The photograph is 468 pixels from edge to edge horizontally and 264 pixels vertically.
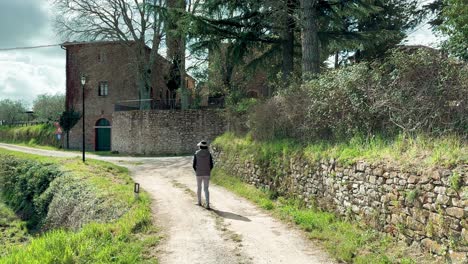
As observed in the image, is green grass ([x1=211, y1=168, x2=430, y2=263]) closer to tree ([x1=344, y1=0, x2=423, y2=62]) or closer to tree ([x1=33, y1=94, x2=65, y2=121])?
tree ([x1=344, y1=0, x2=423, y2=62])

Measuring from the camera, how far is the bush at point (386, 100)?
6598mm

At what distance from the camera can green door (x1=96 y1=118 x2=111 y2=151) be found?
36250 millimetres

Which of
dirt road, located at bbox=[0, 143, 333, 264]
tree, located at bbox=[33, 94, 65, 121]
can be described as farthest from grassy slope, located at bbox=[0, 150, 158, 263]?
tree, located at bbox=[33, 94, 65, 121]

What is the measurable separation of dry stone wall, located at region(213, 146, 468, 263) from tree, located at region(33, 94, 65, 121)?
57.0 meters

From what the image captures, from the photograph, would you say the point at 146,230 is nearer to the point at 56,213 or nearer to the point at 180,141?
the point at 56,213

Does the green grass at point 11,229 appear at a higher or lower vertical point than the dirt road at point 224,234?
lower

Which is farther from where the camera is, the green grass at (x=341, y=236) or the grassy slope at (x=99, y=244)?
the grassy slope at (x=99, y=244)

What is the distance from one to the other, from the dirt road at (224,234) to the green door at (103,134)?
25.5 meters

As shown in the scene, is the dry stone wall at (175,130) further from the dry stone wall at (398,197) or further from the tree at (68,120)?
the dry stone wall at (398,197)

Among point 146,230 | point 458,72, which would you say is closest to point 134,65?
point 146,230

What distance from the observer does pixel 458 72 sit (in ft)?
21.9

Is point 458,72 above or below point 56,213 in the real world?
above

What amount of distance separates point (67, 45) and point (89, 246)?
3624 cm

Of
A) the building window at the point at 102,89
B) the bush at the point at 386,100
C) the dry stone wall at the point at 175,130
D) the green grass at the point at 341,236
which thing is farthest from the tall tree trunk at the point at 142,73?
the green grass at the point at 341,236
